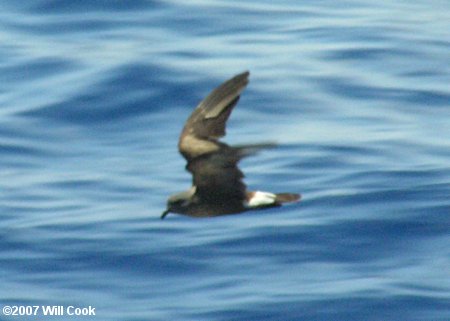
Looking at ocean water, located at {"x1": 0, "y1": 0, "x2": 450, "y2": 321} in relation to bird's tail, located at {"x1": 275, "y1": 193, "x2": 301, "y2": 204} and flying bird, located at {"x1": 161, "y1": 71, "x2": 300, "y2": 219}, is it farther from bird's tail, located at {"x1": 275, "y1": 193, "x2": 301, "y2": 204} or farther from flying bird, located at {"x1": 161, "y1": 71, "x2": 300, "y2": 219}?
bird's tail, located at {"x1": 275, "y1": 193, "x2": 301, "y2": 204}

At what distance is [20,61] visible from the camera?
73.8 feet

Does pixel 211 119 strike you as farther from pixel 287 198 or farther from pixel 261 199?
pixel 287 198

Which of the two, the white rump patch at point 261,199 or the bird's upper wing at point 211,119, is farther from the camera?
the bird's upper wing at point 211,119

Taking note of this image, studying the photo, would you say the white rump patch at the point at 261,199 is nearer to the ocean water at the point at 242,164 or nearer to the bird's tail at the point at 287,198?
the bird's tail at the point at 287,198

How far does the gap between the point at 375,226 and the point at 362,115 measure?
290 cm

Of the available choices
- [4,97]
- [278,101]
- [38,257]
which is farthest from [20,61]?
[38,257]

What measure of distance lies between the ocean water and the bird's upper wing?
16.8 feet

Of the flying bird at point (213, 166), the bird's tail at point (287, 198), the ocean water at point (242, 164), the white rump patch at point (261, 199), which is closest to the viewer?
the bird's tail at point (287, 198)

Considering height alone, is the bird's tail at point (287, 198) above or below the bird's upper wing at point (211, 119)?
below

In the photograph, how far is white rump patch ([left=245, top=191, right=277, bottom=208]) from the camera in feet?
37.0

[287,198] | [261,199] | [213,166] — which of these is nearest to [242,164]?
[213,166]

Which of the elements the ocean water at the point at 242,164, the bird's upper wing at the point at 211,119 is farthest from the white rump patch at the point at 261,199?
the ocean water at the point at 242,164

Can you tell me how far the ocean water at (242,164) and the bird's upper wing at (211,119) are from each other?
201 inches

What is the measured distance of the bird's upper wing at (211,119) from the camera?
11508 millimetres
